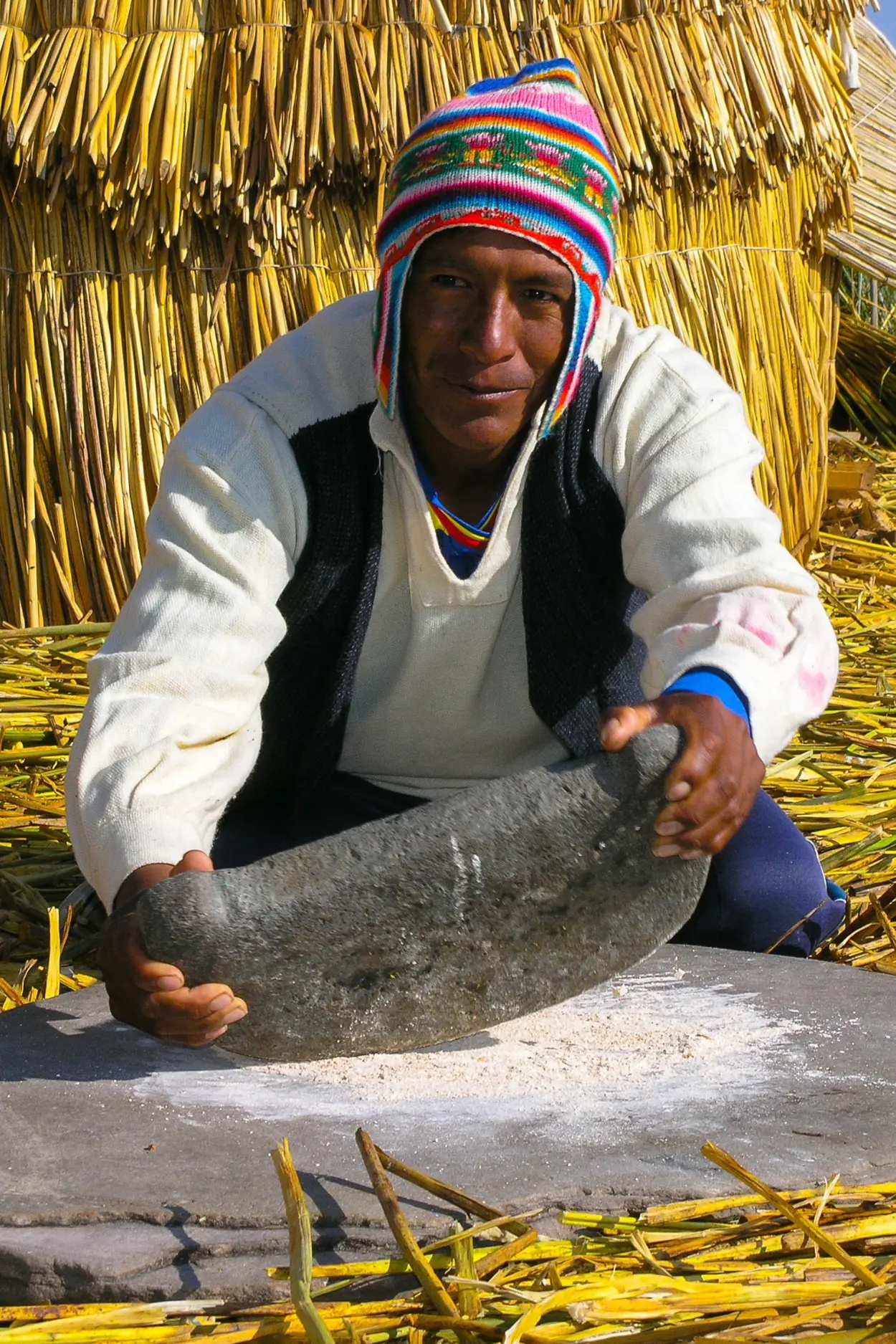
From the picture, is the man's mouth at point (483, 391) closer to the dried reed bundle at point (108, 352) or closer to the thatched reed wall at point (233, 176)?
the thatched reed wall at point (233, 176)

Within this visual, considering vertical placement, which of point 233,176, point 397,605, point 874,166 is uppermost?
point 874,166

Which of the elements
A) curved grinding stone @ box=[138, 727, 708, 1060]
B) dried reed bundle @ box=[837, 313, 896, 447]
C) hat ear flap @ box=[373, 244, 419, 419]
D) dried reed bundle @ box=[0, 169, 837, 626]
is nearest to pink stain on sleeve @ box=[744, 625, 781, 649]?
curved grinding stone @ box=[138, 727, 708, 1060]

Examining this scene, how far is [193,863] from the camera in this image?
2.03 meters

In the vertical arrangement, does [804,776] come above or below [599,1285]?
above

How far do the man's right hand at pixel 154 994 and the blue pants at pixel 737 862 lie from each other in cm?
67

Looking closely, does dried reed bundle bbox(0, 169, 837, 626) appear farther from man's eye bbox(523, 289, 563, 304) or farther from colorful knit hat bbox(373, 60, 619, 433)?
man's eye bbox(523, 289, 563, 304)

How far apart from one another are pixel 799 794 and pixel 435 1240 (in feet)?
6.55

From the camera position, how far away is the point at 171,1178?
1.74 metres

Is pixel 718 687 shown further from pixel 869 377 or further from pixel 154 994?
pixel 869 377

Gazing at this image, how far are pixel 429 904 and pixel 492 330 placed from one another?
0.80m

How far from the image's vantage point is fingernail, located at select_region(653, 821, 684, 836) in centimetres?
194

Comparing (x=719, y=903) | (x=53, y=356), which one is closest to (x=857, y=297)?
(x=53, y=356)

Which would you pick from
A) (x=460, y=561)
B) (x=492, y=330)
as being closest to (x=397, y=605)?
(x=460, y=561)

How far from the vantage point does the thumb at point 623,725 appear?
74.1 inches
